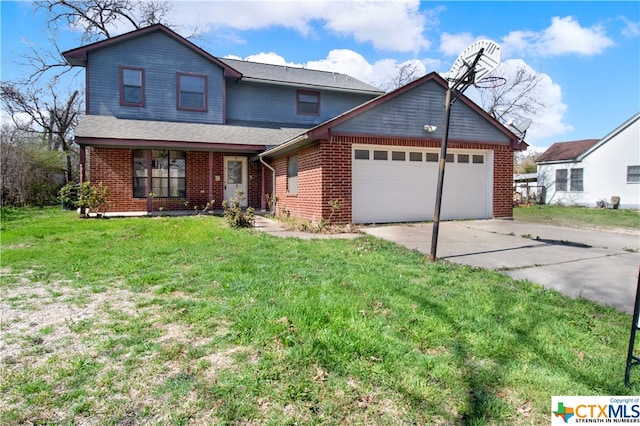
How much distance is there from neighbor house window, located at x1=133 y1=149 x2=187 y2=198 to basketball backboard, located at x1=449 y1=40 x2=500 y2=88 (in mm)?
11759

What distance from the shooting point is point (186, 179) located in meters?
14.9

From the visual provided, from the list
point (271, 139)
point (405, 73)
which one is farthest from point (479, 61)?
point (405, 73)

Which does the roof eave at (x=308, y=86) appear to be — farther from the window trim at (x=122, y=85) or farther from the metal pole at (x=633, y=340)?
the metal pole at (x=633, y=340)

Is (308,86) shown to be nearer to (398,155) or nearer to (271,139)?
(271,139)

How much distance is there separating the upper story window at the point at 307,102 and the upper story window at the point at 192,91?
4.54 m

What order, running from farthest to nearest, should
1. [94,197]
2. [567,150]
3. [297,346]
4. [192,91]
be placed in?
[567,150]
[192,91]
[94,197]
[297,346]

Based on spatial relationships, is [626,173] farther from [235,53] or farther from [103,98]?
[103,98]

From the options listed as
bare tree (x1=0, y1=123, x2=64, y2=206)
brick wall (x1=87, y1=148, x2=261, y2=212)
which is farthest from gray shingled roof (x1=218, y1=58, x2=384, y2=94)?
bare tree (x1=0, y1=123, x2=64, y2=206)

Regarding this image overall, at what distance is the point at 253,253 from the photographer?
632 cm

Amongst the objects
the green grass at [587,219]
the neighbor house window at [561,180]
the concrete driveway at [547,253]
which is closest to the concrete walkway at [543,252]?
the concrete driveway at [547,253]

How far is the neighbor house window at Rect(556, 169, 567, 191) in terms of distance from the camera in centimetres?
2405

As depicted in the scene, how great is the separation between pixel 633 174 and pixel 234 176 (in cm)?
2185

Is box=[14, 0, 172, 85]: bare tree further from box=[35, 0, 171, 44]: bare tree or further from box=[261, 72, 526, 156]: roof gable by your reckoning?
box=[261, 72, 526, 156]: roof gable

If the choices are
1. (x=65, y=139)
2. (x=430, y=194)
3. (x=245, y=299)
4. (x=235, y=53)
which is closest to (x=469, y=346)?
(x=245, y=299)
